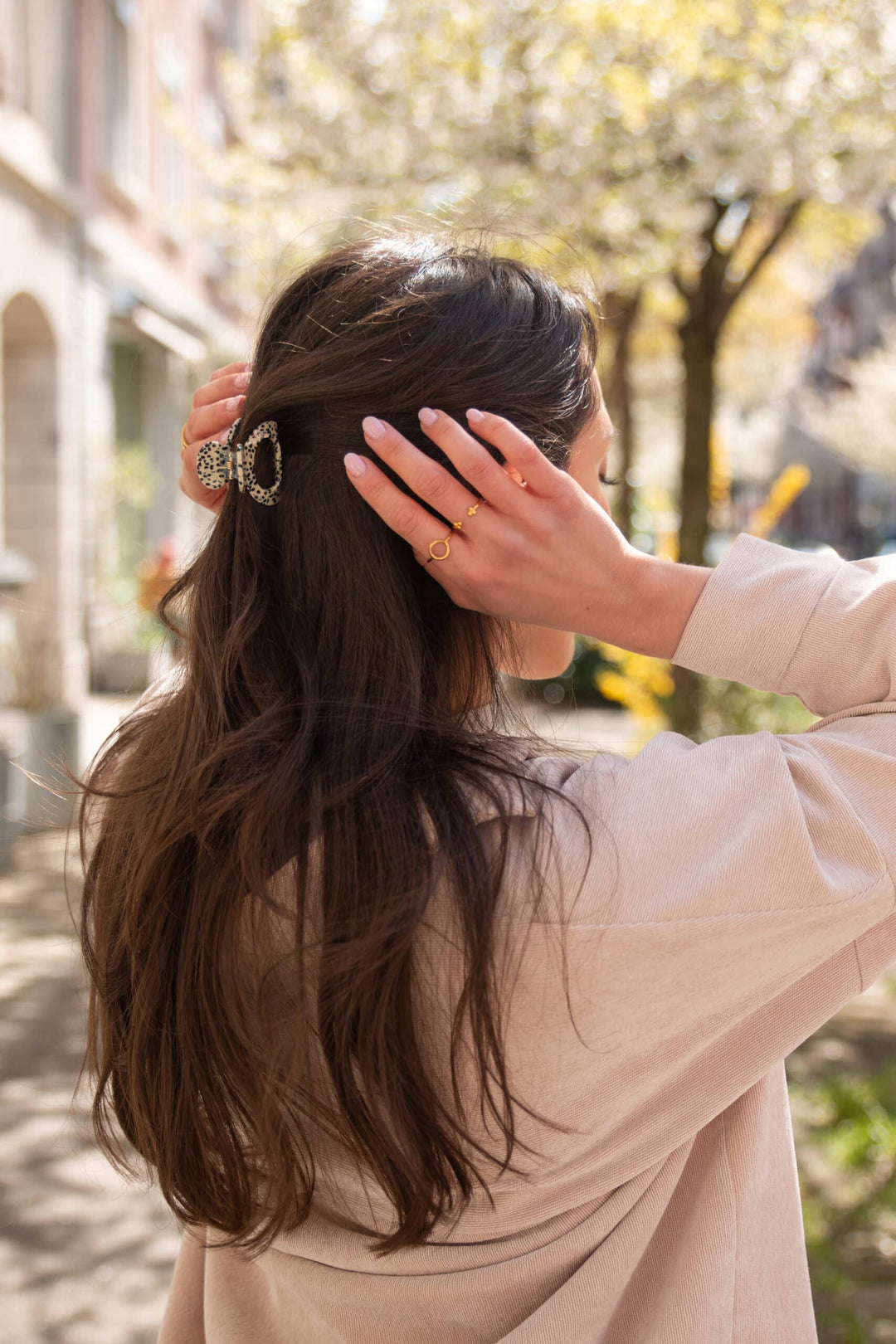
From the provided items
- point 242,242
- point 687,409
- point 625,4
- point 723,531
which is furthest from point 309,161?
point 723,531

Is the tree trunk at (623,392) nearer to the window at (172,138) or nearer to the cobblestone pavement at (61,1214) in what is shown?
the window at (172,138)

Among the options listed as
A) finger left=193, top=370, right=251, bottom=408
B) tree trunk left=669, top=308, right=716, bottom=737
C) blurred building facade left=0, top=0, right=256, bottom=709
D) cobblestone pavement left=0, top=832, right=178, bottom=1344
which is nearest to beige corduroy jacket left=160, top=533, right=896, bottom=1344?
finger left=193, top=370, right=251, bottom=408

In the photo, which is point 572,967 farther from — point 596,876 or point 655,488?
point 655,488

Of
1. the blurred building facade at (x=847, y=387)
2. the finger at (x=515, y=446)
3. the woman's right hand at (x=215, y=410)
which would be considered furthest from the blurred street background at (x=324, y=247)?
the blurred building facade at (x=847, y=387)

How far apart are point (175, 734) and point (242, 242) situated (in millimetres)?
9760

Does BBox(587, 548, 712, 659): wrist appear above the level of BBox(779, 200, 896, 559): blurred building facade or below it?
below

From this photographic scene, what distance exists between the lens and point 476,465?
3.42 feet

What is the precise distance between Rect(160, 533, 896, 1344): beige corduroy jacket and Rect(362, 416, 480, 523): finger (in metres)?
0.25

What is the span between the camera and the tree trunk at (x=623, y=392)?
1030 centimetres

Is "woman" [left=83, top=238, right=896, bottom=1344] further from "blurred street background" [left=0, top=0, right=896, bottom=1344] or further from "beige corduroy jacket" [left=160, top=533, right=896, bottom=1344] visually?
"blurred street background" [left=0, top=0, right=896, bottom=1344]

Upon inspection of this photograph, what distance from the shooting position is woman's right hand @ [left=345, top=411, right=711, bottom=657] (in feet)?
3.41

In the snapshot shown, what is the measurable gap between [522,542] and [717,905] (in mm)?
364

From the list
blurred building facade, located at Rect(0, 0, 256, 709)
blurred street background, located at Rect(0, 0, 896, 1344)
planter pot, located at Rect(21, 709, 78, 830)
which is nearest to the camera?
blurred street background, located at Rect(0, 0, 896, 1344)

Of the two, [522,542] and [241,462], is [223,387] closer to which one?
[241,462]
